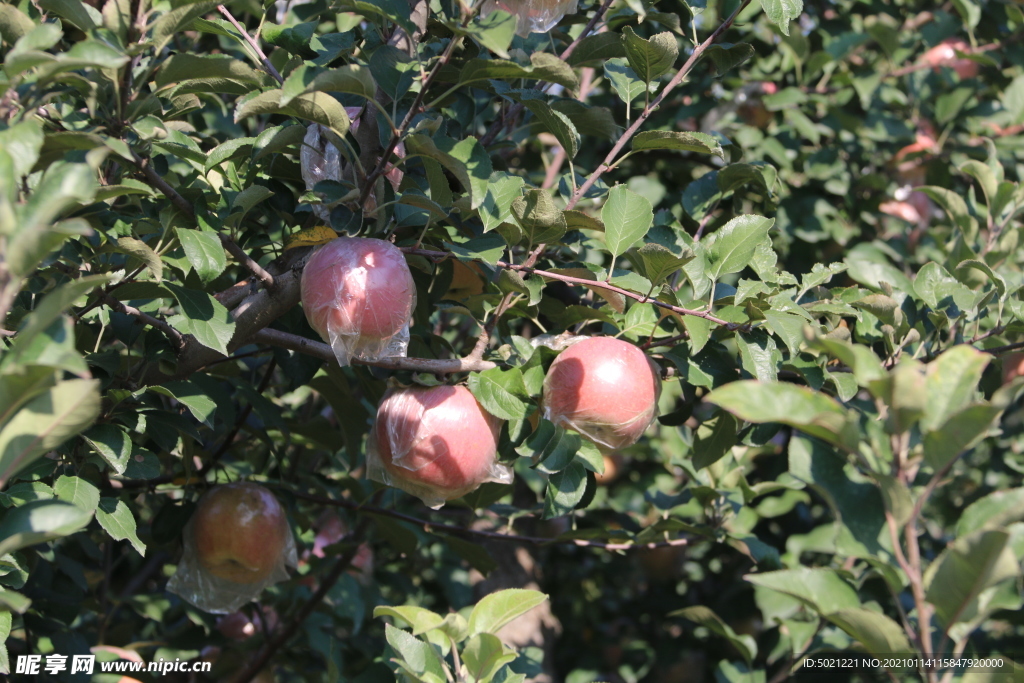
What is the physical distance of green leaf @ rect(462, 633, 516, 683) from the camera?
3.08ft

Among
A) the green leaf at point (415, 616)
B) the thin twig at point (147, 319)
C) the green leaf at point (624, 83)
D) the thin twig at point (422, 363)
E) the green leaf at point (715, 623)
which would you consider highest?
the green leaf at point (624, 83)

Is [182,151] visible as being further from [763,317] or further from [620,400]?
[763,317]

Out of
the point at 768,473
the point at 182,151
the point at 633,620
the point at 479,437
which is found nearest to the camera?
the point at 182,151

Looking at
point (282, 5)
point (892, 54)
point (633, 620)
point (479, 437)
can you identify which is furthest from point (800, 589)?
point (633, 620)

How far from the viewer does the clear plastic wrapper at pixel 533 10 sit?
1.16 metres

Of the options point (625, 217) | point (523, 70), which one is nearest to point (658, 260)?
point (625, 217)

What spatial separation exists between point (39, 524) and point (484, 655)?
52cm

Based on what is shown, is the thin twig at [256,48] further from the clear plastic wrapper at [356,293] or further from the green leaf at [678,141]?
the green leaf at [678,141]

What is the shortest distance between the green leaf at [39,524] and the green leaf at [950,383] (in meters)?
0.75

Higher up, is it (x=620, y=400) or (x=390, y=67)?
(x=390, y=67)

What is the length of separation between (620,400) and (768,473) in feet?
4.35

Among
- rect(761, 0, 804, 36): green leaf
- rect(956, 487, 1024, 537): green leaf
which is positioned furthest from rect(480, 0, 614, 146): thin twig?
rect(956, 487, 1024, 537): green leaf

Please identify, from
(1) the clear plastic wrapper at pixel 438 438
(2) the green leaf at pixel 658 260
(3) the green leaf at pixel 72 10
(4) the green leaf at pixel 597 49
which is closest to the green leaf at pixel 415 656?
(1) the clear plastic wrapper at pixel 438 438

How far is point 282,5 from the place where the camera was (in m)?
1.91
